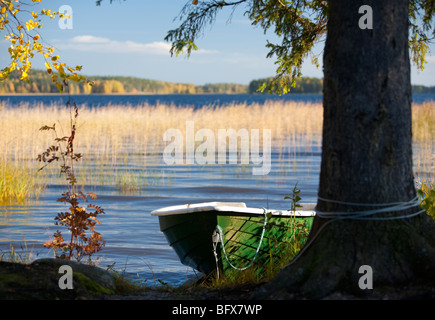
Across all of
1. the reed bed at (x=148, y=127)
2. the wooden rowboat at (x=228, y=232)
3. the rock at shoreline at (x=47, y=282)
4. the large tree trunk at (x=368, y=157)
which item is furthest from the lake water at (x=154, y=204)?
the large tree trunk at (x=368, y=157)

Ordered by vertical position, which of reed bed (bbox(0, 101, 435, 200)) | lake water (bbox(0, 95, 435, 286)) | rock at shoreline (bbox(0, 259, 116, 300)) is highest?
reed bed (bbox(0, 101, 435, 200))

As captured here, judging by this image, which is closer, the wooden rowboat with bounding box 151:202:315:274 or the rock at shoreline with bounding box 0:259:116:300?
the rock at shoreline with bounding box 0:259:116:300

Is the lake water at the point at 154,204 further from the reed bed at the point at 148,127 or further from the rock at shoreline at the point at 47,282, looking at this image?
the rock at shoreline at the point at 47,282

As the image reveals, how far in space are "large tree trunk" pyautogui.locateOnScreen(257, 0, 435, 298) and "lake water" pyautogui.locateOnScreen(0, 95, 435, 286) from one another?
3414 mm

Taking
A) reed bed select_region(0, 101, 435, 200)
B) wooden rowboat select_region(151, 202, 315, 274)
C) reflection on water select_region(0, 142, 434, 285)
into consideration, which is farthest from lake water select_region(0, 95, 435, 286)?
reed bed select_region(0, 101, 435, 200)

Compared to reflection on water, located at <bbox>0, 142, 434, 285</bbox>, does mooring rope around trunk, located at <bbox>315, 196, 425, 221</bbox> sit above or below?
above

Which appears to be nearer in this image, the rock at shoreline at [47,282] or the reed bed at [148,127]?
the rock at shoreline at [47,282]

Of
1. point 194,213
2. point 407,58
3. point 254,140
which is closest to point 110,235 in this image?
point 194,213

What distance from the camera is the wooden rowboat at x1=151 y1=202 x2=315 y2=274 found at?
5805mm

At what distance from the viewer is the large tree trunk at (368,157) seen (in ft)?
13.5

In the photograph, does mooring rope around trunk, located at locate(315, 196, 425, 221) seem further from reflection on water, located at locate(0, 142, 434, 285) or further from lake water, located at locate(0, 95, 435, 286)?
lake water, located at locate(0, 95, 435, 286)

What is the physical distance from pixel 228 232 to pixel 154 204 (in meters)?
5.88

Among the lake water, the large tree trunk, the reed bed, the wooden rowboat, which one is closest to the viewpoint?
the large tree trunk

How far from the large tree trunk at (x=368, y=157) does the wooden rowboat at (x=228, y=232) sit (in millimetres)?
1578
